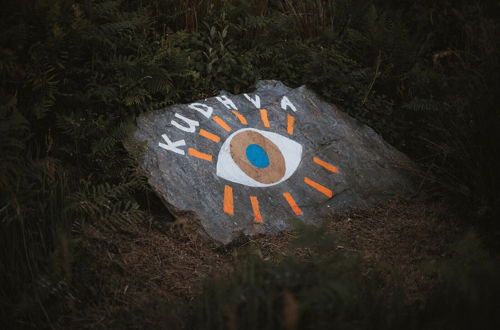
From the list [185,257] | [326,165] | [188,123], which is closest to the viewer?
[185,257]

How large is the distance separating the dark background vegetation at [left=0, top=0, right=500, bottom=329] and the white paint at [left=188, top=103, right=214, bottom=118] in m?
0.13

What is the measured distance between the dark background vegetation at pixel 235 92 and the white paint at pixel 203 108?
133 mm

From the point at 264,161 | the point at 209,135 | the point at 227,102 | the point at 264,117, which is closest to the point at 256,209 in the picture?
the point at 264,161

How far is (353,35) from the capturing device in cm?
491

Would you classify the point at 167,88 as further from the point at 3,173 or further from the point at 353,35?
the point at 353,35

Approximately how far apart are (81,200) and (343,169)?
2405 mm

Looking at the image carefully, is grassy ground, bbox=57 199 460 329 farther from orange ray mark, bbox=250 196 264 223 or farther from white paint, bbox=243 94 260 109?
white paint, bbox=243 94 260 109

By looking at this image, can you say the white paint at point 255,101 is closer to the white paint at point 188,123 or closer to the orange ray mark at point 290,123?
the orange ray mark at point 290,123

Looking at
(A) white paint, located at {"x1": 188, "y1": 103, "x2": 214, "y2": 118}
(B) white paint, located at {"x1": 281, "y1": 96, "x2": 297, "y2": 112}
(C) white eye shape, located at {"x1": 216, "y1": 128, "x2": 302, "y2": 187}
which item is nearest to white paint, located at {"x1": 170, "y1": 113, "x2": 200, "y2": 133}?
(A) white paint, located at {"x1": 188, "y1": 103, "x2": 214, "y2": 118}

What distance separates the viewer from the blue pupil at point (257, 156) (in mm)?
4051

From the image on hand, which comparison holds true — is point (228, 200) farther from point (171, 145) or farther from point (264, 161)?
point (171, 145)

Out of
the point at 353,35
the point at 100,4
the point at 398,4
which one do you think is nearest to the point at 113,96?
the point at 100,4

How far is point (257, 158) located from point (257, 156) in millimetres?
22

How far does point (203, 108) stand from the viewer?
4.19 m
